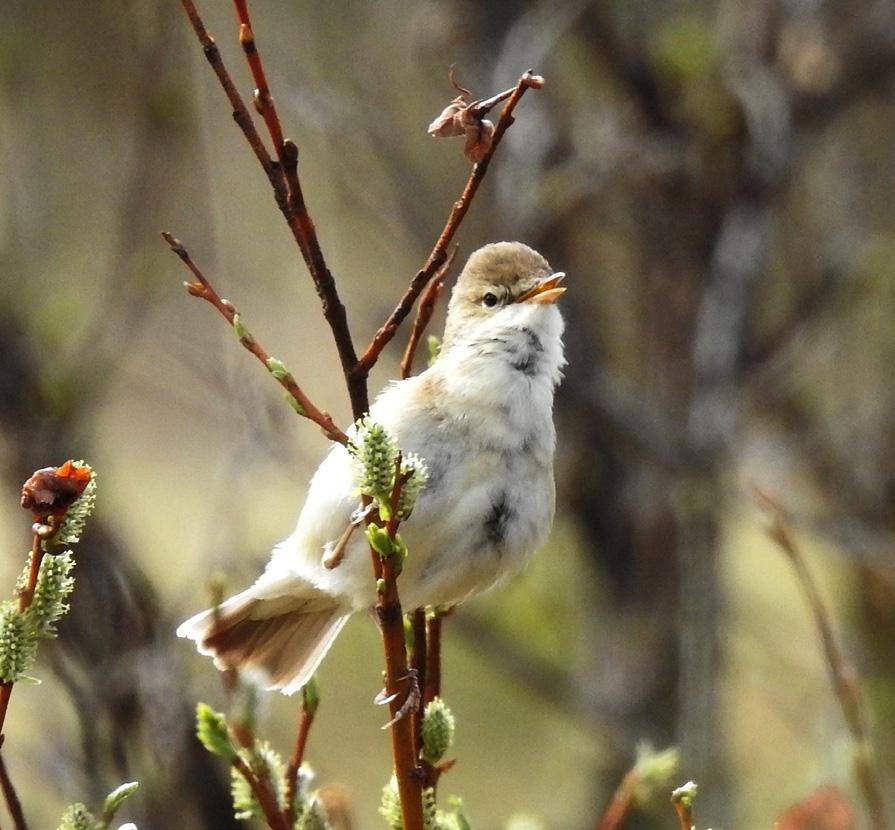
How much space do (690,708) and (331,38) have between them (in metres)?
3.24

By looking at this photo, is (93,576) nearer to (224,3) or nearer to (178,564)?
(224,3)

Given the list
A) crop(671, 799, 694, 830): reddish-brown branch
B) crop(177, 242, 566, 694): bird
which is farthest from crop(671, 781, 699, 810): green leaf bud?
crop(177, 242, 566, 694): bird

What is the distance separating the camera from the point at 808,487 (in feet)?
17.7

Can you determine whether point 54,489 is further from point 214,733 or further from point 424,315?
point 424,315

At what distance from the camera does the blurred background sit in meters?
4.14

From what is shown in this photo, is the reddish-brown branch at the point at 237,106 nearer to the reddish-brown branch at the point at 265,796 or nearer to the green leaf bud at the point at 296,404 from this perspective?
the green leaf bud at the point at 296,404

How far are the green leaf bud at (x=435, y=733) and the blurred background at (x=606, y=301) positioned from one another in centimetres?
212

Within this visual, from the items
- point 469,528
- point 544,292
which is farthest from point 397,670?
point 544,292

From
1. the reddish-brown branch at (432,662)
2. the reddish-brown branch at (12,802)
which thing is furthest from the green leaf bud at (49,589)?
the reddish-brown branch at (432,662)

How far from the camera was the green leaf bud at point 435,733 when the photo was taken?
62.0 inches

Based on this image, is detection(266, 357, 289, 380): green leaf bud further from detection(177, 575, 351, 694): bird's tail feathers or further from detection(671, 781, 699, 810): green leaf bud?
detection(177, 575, 351, 694): bird's tail feathers

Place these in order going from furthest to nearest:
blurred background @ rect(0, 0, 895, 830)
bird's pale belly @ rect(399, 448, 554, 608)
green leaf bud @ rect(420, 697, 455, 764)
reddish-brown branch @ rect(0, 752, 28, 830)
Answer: blurred background @ rect(0, 0, 895, 830), bird's pale belly @ rect(399, 448, 554, 608), green leaf bud @ rect(420, 697, 455, 764), reddish-brown branch @ rect(0, 752, 28, 830)

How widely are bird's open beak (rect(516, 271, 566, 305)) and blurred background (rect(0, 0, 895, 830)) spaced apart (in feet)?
4.12

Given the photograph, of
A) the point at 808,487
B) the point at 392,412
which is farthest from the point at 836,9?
the point at 392,412
